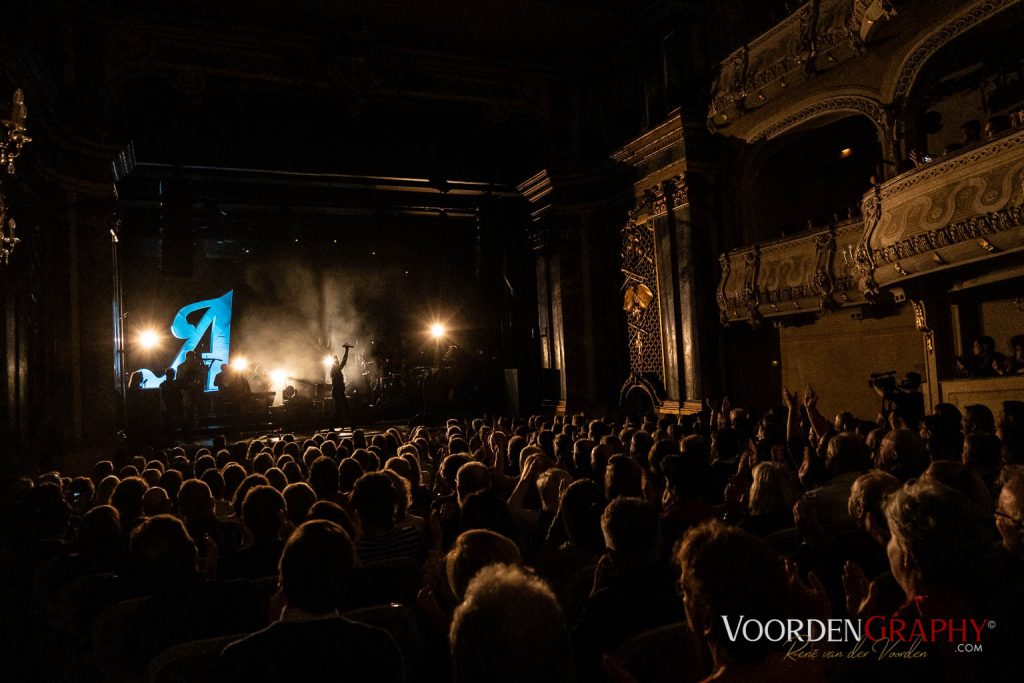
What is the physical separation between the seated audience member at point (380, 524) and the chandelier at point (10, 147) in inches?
209

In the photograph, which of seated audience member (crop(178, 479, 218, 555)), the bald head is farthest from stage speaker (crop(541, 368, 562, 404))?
seated audience member (crop(178, 479, 218, 555))

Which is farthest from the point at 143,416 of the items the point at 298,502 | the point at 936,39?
the point at 936,39

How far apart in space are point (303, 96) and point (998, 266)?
13476 millimetres

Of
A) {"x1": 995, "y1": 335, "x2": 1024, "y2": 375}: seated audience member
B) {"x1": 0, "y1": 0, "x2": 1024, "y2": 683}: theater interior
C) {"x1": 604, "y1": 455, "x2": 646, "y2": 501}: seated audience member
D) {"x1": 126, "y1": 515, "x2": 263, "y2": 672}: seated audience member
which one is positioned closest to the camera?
{"x1": 126, "y1": 515, "x2": 263, "y2": 672}: seated audience member

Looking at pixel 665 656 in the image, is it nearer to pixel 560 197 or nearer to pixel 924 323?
pixel 924 323

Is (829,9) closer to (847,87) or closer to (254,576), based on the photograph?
(847,87)

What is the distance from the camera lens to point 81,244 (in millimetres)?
13500

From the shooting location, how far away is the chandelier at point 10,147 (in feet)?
21.9

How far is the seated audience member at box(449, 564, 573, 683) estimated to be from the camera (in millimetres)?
1611

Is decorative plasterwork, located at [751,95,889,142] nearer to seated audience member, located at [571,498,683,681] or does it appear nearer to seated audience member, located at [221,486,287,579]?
seated audience member, located at [571,498,683,681]

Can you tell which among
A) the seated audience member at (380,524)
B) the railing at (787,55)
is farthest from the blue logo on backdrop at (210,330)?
the seated audience member at (380,524)

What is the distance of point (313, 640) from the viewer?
2.21 meters

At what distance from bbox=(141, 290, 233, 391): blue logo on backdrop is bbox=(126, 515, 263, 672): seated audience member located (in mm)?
22360

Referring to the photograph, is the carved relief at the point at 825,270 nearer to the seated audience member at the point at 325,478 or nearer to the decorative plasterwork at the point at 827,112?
the decorative plasterwork at the point at 827,112
